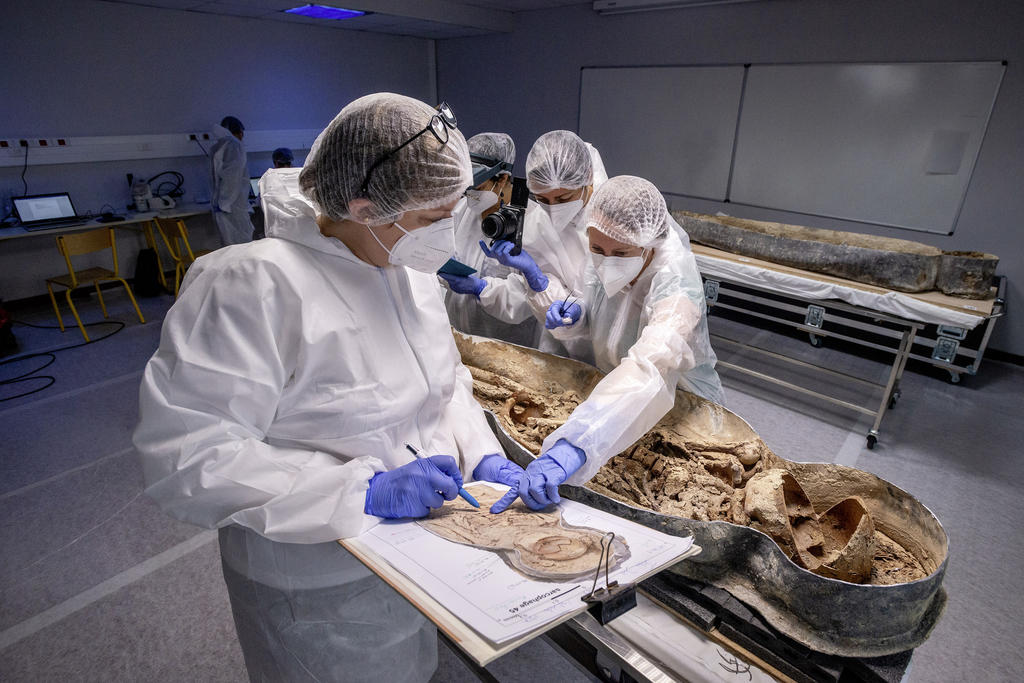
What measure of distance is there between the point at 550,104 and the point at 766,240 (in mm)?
3777

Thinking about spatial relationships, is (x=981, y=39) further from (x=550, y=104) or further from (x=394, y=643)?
(x=394, y=643)

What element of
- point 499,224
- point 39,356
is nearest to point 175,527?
point 499,224

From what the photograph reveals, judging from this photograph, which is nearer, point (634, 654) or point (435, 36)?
point (634, 654)

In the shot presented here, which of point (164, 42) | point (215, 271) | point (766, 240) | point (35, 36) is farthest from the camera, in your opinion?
point (164, 42)

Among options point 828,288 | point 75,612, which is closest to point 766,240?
point 828,288

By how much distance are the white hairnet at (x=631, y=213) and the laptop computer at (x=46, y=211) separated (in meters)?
5.21

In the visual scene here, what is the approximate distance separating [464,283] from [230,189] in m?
3.97

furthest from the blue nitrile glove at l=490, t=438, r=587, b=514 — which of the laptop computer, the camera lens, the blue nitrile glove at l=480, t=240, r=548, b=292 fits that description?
the laptop computer

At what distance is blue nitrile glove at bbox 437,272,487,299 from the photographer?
108 inches

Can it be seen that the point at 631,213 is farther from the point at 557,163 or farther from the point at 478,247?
the point at 478,247

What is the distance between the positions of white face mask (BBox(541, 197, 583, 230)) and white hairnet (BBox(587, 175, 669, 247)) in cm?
65

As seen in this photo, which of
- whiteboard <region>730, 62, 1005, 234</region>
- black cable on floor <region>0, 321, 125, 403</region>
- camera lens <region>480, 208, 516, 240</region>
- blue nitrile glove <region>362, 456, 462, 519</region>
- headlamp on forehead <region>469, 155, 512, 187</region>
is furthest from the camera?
whiteboard <region>730, 62, 1005, 234</region>

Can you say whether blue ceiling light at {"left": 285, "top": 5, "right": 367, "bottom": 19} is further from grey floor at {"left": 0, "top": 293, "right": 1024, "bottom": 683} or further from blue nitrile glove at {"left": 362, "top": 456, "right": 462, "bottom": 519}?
blue nitrile glove at {"left": 362, "top": 456, "right": 462, "bottom": 519}

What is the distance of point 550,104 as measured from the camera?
6637 millimetres
